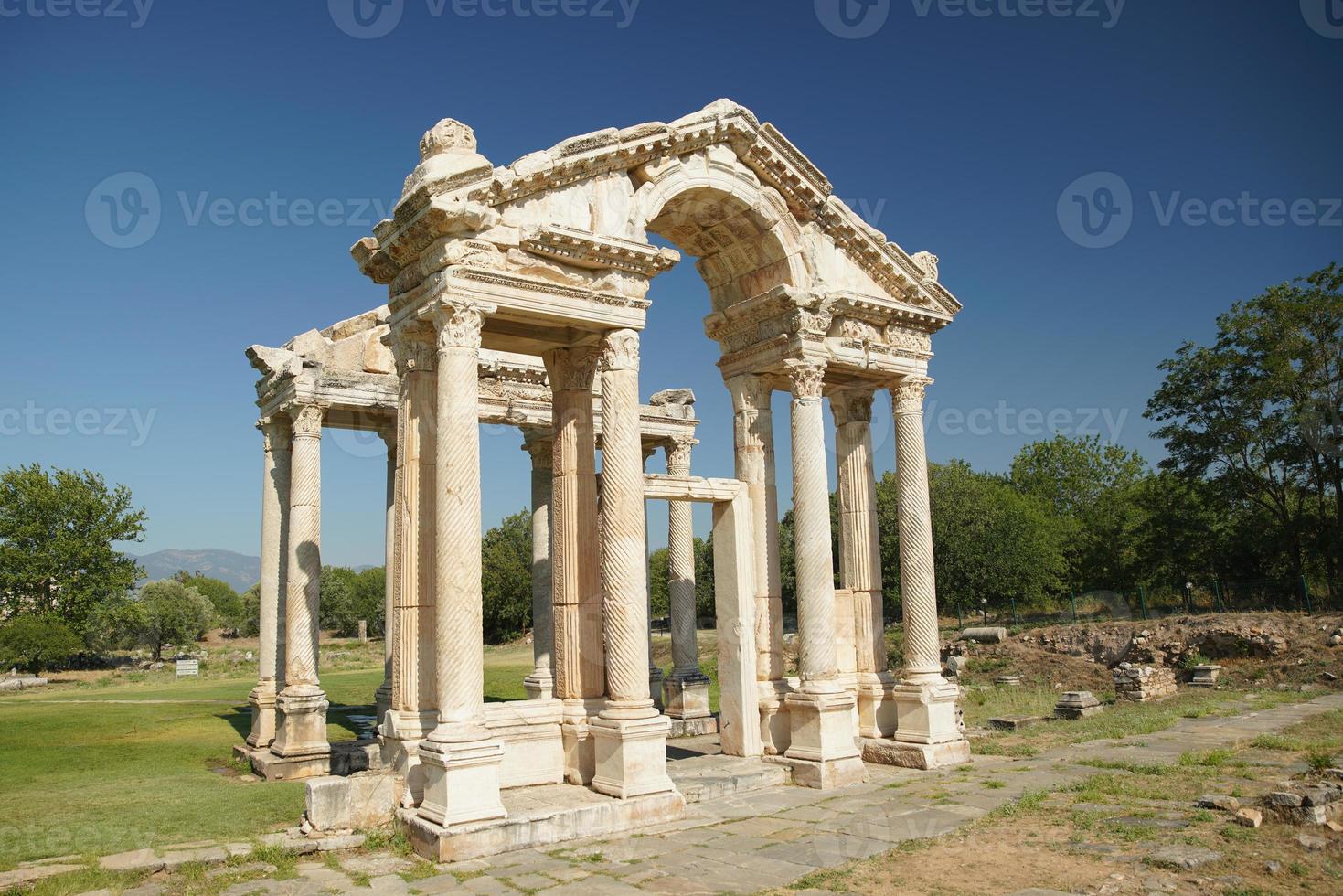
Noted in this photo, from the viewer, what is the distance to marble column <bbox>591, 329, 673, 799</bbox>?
1131 cm

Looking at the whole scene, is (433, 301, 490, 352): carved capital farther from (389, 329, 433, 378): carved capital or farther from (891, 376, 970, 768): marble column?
(891, 376, 970, 768): marble column

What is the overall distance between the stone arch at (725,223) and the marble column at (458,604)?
3.90 metres

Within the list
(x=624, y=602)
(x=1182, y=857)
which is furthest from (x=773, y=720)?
(x=1182, y=857)

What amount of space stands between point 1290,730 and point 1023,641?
15.5 metres

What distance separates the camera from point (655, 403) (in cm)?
2281

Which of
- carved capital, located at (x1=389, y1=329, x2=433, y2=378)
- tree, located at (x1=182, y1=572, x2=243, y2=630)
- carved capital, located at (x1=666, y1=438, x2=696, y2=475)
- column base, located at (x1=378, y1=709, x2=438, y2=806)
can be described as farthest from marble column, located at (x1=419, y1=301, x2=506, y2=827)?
tree, located at (x1=182, y1=572, x2=243, y2=630)

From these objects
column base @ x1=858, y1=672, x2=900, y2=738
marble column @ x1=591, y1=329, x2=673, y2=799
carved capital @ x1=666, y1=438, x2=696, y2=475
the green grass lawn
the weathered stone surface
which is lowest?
the green grass lawn

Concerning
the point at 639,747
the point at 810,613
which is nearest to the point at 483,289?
the point at 639,747

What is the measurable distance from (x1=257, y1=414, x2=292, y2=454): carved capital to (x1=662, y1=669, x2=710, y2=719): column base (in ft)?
32.8

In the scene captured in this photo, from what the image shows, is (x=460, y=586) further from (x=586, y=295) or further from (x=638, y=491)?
(x=586, y=295)

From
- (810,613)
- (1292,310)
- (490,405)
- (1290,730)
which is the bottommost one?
(1290,730)

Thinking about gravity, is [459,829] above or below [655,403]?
below

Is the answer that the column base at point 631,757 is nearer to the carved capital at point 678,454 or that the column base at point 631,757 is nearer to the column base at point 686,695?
the column base at point 686,695

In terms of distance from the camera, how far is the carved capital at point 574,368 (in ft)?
42.9
